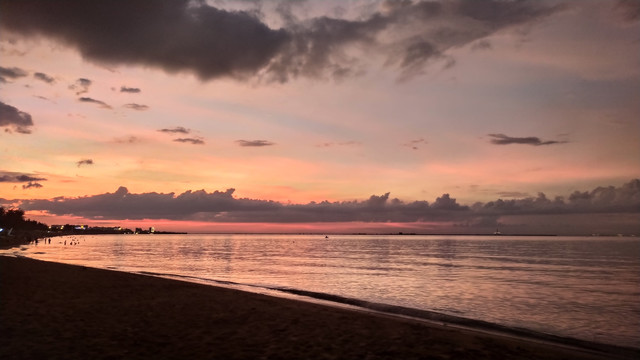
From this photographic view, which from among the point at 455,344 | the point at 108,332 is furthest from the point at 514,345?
the point at 108,332

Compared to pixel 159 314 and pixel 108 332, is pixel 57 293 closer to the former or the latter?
pixel 159 314

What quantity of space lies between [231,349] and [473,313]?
704 inches

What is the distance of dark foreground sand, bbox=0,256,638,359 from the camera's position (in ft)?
40.1

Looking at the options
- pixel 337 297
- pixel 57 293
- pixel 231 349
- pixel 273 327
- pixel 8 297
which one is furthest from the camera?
pixel 337 297

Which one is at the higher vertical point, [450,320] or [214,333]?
[214,333]

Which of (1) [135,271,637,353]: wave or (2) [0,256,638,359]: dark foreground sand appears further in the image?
(1) [135,271,637,353]: wave

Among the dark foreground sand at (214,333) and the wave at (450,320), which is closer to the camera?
the dark foreground sand at (214,333)

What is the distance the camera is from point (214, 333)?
582 inches

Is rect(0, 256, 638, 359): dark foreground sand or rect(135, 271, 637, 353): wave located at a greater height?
rect(0, 256, 638, 359): dark foreground sand

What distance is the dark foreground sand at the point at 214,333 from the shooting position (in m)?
12.2

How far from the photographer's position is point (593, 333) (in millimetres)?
20844

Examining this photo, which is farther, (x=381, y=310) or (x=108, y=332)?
(x=381, y=310)

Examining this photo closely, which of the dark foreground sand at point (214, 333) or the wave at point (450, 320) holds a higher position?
the dark foreground sand at point (214, 333)

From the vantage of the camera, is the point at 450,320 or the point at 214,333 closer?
the point at 214,333
